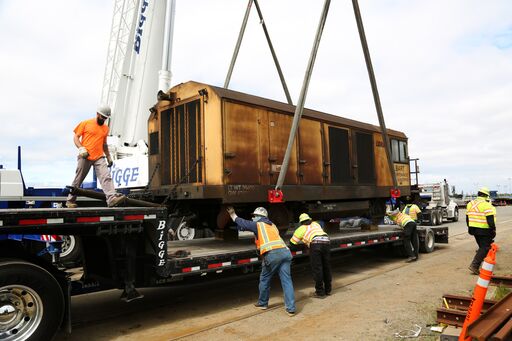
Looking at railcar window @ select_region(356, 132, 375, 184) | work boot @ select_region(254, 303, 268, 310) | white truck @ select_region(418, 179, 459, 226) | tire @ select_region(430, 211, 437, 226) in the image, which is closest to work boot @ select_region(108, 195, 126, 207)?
work boot @ select_region(254, 303, 268, 310)

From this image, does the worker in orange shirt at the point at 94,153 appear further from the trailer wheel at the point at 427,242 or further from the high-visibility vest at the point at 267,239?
the trailer wheel at the point at 427,242

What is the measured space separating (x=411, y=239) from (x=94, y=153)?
839 centimetres

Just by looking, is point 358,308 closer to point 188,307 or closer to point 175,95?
point 188,307

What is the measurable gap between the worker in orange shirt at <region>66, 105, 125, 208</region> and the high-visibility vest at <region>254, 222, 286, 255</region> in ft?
6.96

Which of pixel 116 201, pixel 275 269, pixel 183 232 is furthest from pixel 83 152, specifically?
pixel 183 232

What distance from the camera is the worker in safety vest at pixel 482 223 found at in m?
8.93

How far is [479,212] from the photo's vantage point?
360 inches

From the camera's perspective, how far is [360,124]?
10.8 metres

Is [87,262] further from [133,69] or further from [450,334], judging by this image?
[133,69]

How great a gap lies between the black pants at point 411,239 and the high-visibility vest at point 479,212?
1.86 m

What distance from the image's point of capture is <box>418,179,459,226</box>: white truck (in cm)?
2208

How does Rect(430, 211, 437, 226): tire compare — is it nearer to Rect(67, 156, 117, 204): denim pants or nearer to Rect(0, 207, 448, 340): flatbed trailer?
Rect(0, 207, 448, 340): flatbed trailer

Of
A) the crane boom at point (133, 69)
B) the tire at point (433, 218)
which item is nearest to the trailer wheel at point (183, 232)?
the crane boom at point (133, 69)

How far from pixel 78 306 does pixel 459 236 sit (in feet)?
47.8
